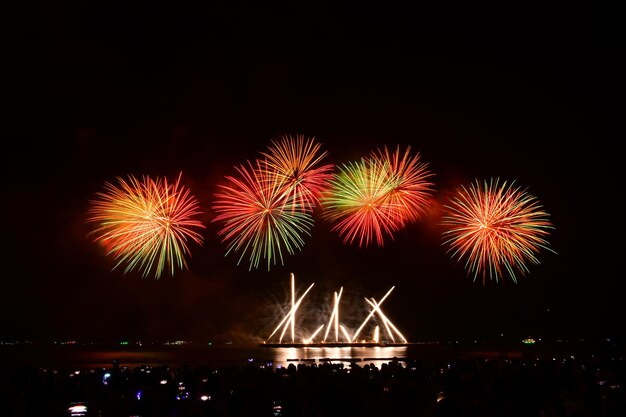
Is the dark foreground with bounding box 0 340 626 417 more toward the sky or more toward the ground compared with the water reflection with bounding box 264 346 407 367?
more toward the ground

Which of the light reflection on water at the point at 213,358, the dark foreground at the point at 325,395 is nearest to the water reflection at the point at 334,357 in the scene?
the light reflection on water at the point at 213,358

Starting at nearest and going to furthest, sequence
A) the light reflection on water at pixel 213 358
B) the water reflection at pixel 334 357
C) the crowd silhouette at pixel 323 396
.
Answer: the crowd silhouette at pixel 323 396 → the water reflection at pixel 334 357 → the light reflection on water at pixel 213 358

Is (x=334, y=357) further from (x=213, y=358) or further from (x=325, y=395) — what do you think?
(x=325, y=395)

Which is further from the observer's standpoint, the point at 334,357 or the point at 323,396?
the point at 334,357

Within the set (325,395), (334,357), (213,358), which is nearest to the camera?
(325,395)

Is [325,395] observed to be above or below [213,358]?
below

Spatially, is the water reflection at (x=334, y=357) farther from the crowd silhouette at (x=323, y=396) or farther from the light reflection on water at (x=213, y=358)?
the crowd silhouette at (x=323, y=396)

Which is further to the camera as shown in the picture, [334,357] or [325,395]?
[334,357]

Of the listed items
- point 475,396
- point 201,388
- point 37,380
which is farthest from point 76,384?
point 475,396

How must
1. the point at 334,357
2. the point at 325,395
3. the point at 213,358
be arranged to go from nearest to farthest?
1. the point at 325,395
2. the point at 334,357
3. the point at 213,358

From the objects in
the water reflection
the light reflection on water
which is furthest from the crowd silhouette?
the water reflection

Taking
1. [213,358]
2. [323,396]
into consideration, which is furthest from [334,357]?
[323,396]

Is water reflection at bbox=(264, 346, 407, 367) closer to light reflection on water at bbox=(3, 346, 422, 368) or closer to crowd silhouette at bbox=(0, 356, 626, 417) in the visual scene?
light reflection on water at bbox=(3, 346, 422, 368)

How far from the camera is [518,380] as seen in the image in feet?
81.3
